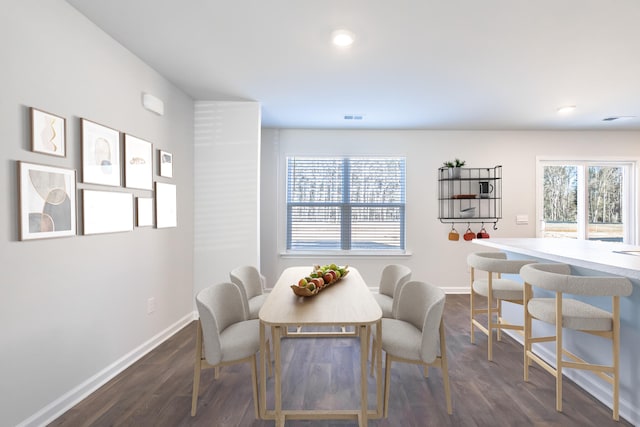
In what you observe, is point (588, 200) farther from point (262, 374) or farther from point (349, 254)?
point (262, 374)

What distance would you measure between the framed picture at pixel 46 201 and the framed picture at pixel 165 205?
964 millimetres

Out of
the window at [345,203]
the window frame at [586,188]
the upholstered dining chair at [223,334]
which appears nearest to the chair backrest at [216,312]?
the upholstered dining chair at [223,334]

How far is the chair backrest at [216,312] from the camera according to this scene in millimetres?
1833

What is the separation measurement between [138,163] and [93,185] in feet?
1.78

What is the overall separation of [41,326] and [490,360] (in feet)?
10.9

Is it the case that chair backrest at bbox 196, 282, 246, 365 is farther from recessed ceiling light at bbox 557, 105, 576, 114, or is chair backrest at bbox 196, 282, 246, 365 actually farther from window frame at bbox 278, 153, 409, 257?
recessed ceiling light at bbox 557, 105, 576, 114

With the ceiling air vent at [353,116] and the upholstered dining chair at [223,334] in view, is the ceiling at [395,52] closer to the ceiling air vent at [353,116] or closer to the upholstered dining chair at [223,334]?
the ceiling air vent at [353,116]

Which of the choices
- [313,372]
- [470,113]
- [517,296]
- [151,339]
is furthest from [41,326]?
[470,113]

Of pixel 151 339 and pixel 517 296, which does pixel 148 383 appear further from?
pixel 517 296

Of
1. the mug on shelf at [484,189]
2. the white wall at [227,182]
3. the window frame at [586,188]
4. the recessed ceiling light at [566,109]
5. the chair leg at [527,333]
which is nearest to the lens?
the chair leg at [527,333]

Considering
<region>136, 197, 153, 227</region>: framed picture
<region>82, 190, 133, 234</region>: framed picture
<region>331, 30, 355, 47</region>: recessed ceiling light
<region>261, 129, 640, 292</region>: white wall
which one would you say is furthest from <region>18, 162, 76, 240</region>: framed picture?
<region>261, 129, 640, 292</region>: white wall

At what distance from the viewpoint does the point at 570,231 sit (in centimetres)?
505

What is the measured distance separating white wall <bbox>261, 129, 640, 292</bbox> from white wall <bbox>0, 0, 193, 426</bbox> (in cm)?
199

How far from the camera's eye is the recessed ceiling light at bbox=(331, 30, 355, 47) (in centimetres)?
224
